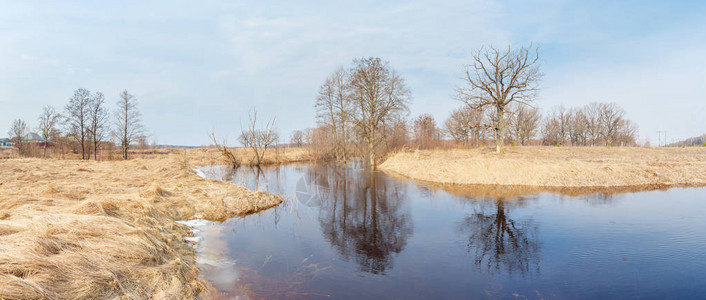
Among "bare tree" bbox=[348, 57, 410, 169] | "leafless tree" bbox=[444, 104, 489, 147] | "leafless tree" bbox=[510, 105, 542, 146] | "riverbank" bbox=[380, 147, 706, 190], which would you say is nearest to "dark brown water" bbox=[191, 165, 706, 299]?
"riverbank" bbox=[380, 147, 706, 190]

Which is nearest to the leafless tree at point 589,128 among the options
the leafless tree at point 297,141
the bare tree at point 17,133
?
the leafless tree at point 297,141

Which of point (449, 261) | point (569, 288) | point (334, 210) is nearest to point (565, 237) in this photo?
point (569, 288)

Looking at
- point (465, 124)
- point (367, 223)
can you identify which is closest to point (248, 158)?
point (367, 223)

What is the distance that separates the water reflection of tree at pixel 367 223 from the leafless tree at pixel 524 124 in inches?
2096

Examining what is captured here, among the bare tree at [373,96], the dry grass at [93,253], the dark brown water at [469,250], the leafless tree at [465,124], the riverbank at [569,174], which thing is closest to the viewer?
the dry grass at [93,253]

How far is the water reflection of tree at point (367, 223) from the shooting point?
261 inches

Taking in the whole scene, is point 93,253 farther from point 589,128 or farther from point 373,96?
point 589,128

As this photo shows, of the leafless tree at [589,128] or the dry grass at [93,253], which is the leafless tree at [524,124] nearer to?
the leafless tree at [589,128]

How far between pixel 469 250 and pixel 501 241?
107 centimetres

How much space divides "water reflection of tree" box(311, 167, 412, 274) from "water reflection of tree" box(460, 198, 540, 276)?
1.66 metres

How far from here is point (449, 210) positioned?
34.4 feet

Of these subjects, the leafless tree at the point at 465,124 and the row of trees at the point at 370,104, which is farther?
the leafless tree at the point at 465,124

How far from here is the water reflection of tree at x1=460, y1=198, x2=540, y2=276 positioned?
5.87 meters

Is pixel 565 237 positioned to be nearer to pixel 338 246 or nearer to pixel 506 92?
pixel 338 246
